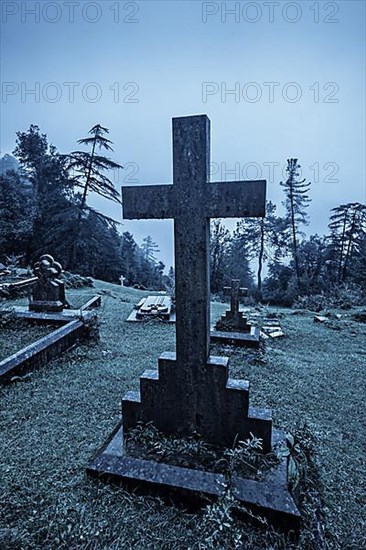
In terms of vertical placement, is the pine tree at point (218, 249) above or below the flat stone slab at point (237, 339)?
above

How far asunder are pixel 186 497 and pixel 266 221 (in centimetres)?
2296

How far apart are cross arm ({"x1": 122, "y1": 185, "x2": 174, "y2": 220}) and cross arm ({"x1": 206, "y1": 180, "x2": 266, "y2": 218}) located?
31 centimetres

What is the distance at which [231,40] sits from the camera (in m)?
13.9

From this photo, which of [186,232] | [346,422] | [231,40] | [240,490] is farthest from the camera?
[231,40]

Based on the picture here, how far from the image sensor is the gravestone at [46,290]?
20.6 ft

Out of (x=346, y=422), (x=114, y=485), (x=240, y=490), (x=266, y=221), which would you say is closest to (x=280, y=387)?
(x=346, y=422)

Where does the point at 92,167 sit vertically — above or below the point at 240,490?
above

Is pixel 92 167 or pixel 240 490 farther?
pixel 92 167

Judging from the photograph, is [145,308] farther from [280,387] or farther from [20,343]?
[280,387]

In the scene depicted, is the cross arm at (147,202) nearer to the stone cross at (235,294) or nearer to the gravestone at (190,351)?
the gravestone at (190,351)

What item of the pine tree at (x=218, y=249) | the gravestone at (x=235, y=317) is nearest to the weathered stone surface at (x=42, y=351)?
the gravestone at (x=235, y=317)

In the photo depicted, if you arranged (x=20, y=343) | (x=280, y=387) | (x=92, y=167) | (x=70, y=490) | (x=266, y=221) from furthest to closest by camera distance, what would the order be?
(x=266, y=221) < (x=92, y=167) < (x=20, y=343) < (x=280, y=387) < (x=70, y=490)

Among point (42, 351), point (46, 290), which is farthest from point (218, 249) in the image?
point (42, 351)

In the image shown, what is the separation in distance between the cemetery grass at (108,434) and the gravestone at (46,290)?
1.85 meters
